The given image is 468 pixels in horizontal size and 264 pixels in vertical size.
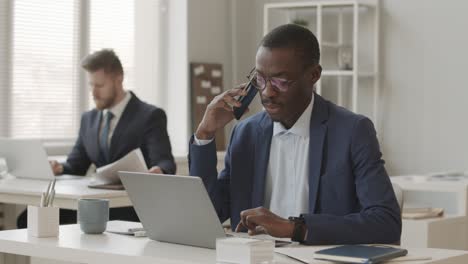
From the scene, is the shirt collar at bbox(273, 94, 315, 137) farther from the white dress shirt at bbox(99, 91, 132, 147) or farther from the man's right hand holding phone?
the white dress shirt at bbox(99, 91, 132, 147)

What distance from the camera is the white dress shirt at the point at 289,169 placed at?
2559 mm

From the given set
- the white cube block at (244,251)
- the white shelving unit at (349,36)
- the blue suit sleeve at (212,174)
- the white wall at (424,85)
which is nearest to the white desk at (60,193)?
the blue suit sleeve at (212,174)

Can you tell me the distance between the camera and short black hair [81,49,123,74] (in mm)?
4734

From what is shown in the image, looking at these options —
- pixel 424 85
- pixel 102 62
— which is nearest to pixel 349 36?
pixel 424 85

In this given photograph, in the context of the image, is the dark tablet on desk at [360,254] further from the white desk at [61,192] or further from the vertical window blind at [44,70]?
the vertical window blind at [44,70]

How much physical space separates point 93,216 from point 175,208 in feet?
1.24

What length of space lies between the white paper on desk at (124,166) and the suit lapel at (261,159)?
1.40m

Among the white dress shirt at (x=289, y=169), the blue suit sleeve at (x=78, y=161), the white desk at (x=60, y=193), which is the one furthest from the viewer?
the blue suit sleeve at (x=78, y=161)


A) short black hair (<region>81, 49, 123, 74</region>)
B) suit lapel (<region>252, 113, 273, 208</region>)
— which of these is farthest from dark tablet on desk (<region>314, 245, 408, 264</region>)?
short black hair (<region>81, 49, 123, 74</region>)

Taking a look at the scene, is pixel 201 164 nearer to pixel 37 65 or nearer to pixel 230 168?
pixel 230 168

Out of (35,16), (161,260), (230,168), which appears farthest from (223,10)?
(161,260)

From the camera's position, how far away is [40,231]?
237 cm

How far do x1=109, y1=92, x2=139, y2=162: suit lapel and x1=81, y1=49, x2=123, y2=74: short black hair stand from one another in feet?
0.68

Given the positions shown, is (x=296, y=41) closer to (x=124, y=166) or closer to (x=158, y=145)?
(x=124, y=166)
